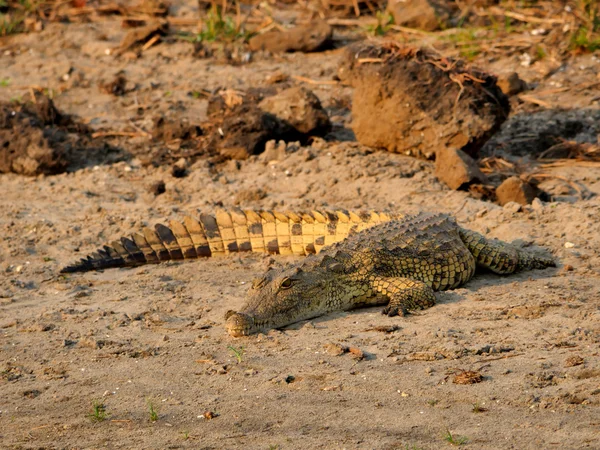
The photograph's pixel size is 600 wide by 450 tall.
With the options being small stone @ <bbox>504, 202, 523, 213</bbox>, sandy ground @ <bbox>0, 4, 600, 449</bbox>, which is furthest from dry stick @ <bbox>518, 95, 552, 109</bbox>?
small stone @ <bbox>504, 202, 523, 213</bbox>

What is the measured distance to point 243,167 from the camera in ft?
28.3

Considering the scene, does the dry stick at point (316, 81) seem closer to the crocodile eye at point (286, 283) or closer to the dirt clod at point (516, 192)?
the dirt clod at point (516, 192)

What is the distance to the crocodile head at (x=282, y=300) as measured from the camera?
5.22 meters

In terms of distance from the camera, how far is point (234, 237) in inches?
271

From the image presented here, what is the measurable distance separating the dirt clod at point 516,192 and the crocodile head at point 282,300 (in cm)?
246

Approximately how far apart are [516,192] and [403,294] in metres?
2.30

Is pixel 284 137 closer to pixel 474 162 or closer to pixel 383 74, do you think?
pixel 383 74

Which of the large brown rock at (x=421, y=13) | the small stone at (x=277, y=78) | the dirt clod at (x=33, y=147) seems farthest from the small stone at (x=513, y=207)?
the large brown rock at (x=421, y=13)

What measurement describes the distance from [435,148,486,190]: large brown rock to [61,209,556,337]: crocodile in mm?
1194

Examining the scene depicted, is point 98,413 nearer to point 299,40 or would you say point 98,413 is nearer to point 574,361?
point 574,361

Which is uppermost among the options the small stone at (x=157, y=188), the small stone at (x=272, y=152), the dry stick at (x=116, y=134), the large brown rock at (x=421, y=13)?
the large brown rock at (x=421, y=13)

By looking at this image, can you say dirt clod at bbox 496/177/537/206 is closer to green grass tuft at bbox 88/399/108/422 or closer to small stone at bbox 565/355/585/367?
small stone at bbox 565/355/585/367

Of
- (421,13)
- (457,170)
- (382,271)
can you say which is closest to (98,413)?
(382,271)

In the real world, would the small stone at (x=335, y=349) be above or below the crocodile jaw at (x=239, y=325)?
above
